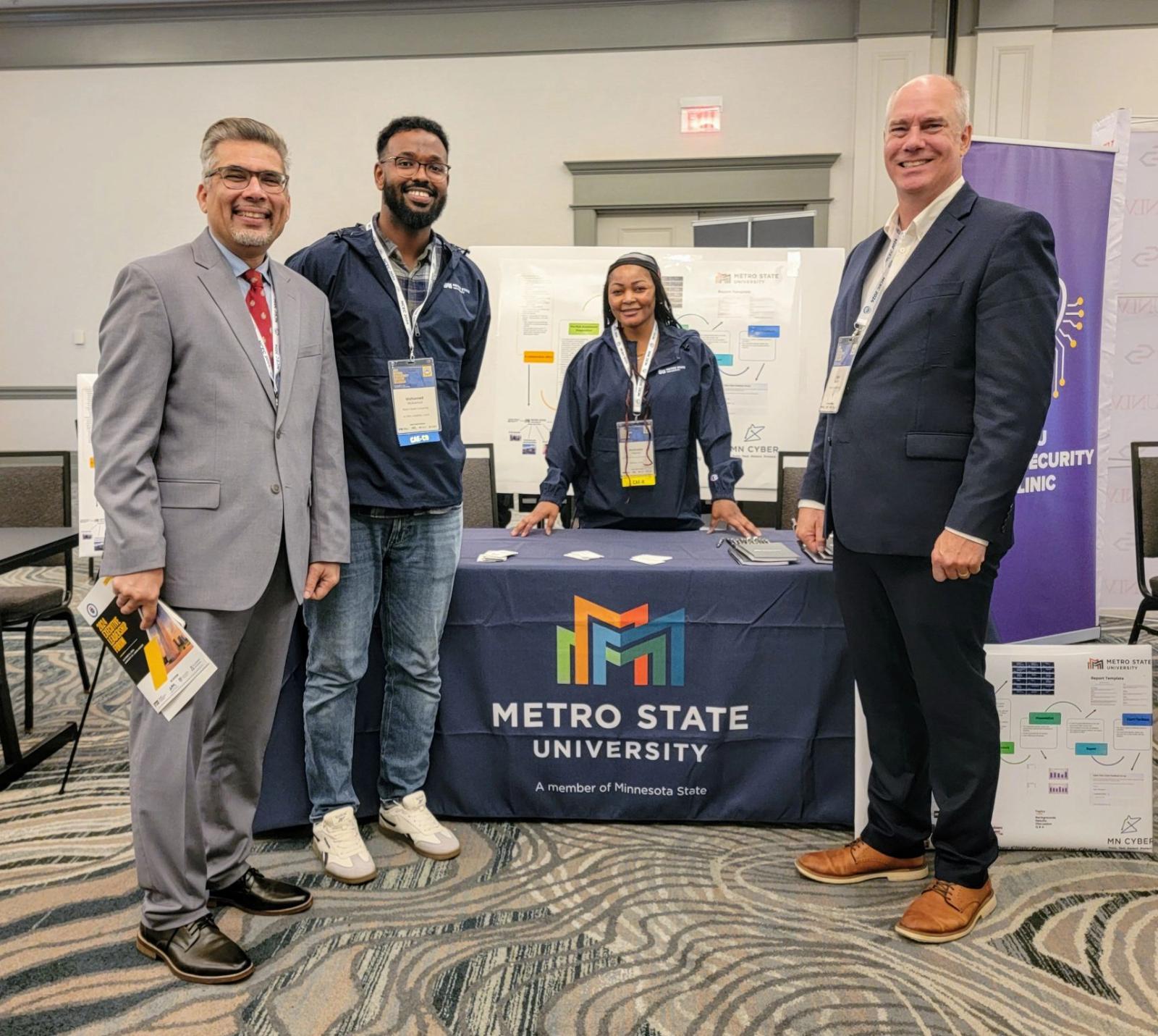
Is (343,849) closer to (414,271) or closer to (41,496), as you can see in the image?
(414,271)

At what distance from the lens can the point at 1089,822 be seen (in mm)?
2053

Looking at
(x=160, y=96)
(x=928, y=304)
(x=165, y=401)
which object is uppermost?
(x=160, y=96)

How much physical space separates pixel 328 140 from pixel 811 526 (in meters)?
4.93

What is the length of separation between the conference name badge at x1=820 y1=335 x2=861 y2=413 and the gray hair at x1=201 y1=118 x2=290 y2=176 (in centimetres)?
111

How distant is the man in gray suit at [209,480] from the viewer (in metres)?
1.46

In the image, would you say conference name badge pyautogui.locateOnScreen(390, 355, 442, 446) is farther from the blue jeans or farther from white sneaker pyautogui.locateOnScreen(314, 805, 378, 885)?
white sneaker pyautogui.locateOnScreen(314, 805, 378, 885)

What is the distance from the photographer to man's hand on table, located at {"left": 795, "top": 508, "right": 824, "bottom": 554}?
196cm

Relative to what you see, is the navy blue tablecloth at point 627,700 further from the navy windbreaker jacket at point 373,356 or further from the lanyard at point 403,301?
the lanyard at point 403,301

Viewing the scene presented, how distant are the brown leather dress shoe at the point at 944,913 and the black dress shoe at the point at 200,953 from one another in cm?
126

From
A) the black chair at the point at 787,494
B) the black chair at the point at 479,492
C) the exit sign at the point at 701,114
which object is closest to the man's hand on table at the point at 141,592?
the black chair at the point at 479,492

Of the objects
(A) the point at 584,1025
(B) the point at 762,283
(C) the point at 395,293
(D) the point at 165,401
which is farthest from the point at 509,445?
(A) the point at 584,1025

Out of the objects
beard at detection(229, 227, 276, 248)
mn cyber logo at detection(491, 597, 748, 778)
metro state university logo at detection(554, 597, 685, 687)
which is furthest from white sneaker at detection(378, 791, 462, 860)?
beard at detection(229, 227, 276, 248)

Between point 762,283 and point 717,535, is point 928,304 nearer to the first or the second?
point 717,535

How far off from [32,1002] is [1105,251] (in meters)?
3.59
